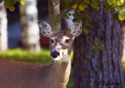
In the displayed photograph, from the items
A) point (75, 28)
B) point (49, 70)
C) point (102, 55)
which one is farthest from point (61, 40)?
point (102, 55)

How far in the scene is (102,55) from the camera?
7.67m

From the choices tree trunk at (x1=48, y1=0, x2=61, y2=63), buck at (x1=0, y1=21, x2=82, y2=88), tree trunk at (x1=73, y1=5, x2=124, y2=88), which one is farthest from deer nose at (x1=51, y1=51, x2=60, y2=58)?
tree trunk at (x1=73, y1=5, x2=124, y2=88)

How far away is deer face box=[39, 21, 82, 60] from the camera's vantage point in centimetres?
576

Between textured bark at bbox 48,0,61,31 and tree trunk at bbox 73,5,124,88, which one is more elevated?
textured bark at bbox 48,0,61,31

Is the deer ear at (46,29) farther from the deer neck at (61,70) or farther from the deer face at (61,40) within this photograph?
the deer neck at (61,70)

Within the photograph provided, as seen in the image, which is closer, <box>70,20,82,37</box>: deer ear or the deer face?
the deer face

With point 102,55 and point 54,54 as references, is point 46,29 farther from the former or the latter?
point 102,55

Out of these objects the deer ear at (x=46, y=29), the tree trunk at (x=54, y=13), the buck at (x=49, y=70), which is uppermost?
the tree trunk at (x=54, y=13)

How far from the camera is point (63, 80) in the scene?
19.7 feet

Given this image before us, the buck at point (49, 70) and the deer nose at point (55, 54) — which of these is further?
the buck at point (49, 70)

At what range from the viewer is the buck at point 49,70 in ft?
19.6

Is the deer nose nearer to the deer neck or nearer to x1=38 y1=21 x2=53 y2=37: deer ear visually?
the deer neck

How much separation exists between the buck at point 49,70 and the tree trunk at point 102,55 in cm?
146

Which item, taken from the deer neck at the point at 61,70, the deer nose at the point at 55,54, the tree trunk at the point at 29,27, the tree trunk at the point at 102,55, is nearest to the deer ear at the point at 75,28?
the deer neck at the point at 61,70
